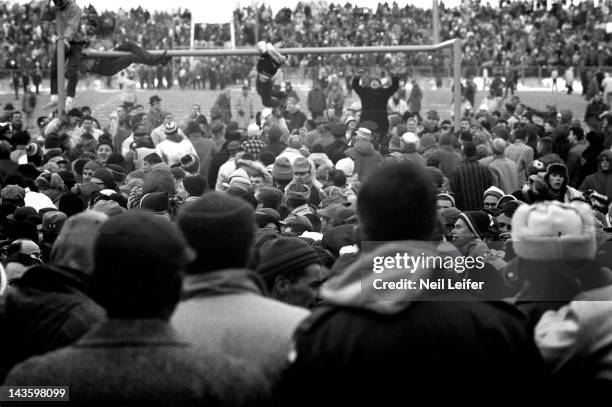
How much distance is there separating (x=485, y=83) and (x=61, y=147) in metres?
19.7

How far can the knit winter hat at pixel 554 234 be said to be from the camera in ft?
10.4

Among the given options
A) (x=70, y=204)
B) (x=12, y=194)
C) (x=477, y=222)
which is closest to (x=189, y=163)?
(x=12, y=194)

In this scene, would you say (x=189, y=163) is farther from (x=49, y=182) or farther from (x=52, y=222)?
(x=52, y=222)

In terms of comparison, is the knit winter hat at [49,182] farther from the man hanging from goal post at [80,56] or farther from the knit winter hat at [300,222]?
the man hanging from goal post at [80,56]

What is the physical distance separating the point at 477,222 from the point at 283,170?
2.71 metres

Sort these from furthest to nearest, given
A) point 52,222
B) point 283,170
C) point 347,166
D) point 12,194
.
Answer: point 347,166
point 283,170
point 12,194
point 52,222

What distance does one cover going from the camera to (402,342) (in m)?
2.84

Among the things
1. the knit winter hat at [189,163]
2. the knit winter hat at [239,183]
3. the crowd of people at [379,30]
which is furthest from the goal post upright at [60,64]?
the crowd of people at [379,30]

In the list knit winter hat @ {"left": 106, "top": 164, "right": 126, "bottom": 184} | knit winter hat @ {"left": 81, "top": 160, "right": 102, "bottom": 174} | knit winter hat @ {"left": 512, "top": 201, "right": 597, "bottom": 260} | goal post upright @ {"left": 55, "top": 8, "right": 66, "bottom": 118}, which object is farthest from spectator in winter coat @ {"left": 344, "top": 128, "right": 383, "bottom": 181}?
knit winter hat @ {"left": 512, "top": 201, "right": 597, "bottom": 260}

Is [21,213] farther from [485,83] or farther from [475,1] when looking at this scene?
[475,1]

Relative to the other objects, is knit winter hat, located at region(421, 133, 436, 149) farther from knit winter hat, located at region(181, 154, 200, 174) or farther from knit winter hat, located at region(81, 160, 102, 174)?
knit winter hat, located at region(81, 160, 102, 174)

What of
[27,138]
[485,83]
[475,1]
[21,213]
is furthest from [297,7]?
[21,213]

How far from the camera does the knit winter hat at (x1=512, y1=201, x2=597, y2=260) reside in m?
3.17

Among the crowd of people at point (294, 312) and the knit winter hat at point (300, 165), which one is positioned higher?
the crowd of people at point (294, 312)
